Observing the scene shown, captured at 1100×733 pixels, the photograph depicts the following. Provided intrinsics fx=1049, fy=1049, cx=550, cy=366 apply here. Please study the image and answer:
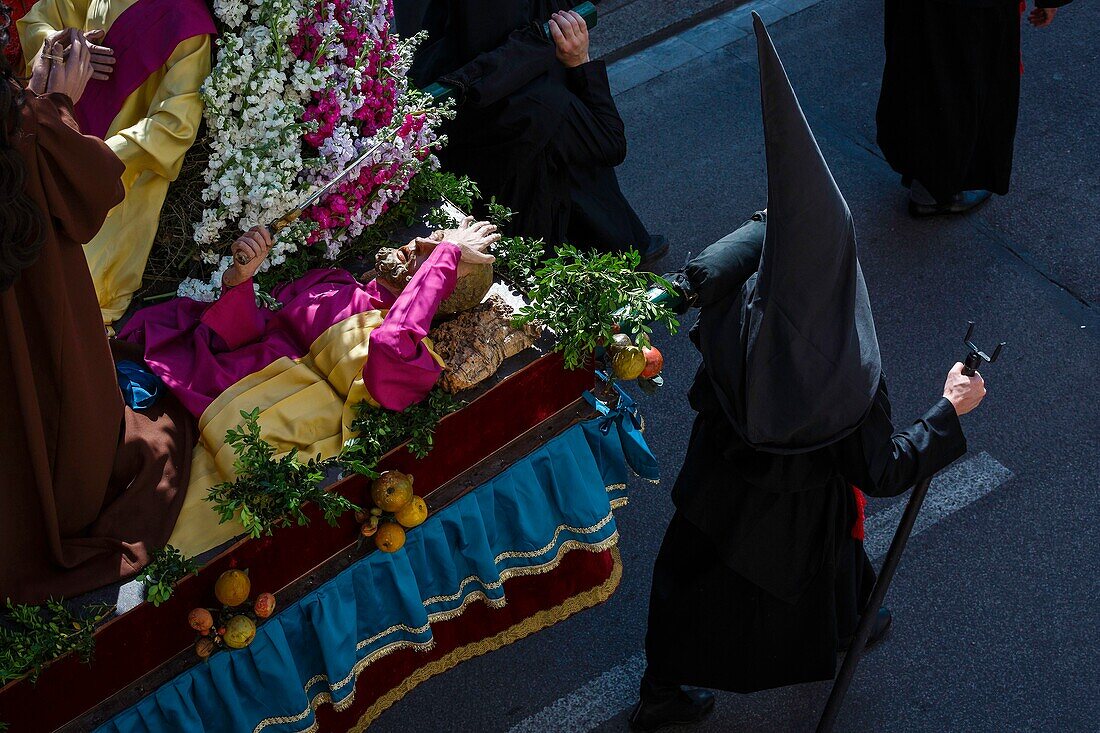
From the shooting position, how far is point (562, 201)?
4121mm

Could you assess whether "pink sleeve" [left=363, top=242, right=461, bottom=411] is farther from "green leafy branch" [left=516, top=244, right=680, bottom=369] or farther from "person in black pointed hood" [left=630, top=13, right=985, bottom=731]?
"person in black pointed hood" [left=630, top=13, right=985, bottom=731]

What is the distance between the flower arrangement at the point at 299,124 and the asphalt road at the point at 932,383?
60.8 inches

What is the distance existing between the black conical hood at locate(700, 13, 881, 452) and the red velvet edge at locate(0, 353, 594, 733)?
1.70 feet

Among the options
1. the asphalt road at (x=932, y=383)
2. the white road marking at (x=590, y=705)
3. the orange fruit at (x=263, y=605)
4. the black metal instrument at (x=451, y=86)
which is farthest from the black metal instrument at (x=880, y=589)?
the black metal instrument at (x=451, y=86)

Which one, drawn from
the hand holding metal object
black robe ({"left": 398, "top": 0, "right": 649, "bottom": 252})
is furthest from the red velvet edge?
black robe ({"left": 398, "top": 0, "right": 649, "bottom": 252})

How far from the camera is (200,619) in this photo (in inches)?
91.7

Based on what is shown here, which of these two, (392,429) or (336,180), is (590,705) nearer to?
(392,429)

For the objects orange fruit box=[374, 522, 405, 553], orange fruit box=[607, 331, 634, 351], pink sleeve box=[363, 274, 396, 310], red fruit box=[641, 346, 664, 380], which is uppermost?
pink sleeve box=[363, 274, 396, 310]

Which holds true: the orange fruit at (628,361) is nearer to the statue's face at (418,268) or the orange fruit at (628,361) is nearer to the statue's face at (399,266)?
the statue's face at (418,268)

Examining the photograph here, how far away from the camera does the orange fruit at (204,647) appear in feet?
7.80

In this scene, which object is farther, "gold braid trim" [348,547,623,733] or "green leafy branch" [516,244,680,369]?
"gold braid trim" [348,547,623,733]

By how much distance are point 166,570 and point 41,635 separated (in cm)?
27

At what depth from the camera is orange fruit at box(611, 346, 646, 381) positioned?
8.79ft

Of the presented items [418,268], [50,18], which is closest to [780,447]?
[418,268]
